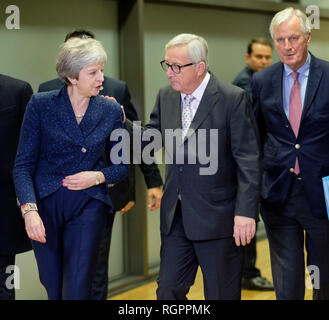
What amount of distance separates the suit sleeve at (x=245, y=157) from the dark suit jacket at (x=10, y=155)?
1120mm

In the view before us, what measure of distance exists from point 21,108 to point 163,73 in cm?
238

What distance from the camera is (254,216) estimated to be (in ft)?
11.0

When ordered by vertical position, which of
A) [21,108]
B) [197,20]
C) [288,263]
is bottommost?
[288,263]

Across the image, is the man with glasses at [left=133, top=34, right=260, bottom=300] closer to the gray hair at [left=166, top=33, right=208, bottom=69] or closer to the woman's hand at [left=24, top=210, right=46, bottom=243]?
the gray hair at [left=166, top=33, right=208, bottom=69]

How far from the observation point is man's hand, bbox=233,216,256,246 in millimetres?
3312

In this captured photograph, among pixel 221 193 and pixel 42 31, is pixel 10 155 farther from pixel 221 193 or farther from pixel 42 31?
pixel 42 31

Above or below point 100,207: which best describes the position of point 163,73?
above

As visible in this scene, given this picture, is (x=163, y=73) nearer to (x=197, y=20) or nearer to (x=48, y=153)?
(x=197, y=20)

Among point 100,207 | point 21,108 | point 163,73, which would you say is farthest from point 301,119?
point 163,73

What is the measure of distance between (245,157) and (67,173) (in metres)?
0.85

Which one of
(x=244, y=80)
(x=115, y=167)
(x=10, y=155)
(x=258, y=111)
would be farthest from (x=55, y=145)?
(x=244, y=80)

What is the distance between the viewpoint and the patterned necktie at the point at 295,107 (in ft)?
11.9

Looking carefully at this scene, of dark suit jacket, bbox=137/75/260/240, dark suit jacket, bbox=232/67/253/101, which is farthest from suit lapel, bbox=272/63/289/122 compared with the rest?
dark suit jacket, bbox=232/67/253/101

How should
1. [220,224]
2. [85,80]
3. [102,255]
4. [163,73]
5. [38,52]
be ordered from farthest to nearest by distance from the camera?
[163,73], [38,52], [102,255], [220,224], [85,80]
